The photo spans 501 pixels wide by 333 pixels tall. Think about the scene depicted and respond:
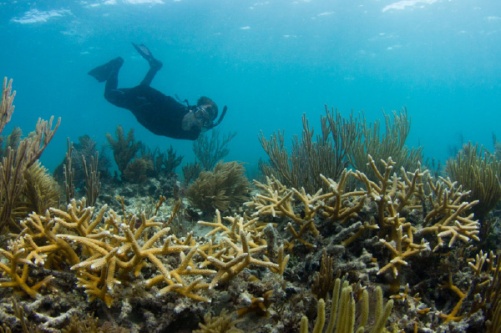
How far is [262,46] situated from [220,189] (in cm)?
4603

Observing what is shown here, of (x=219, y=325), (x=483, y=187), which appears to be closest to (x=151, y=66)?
(x=483, y=187)

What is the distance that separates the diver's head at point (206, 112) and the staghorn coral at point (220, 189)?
2.79m

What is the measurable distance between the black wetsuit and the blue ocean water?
249 centimetres

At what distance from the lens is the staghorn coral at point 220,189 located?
6695 millimetres

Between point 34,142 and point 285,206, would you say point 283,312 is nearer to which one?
point 285,206

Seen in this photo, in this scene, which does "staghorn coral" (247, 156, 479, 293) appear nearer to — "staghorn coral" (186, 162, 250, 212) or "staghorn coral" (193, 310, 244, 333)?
"staghorn coral" (193, 310, 244, 333)

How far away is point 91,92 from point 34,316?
10400 centimetres

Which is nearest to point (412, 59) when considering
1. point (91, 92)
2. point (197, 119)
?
point (197, 119)

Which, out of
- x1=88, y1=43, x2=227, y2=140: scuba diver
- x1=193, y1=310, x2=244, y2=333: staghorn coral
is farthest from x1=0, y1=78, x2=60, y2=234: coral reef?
x1=88, y1=43, x2=227, y2=140: scuba diver

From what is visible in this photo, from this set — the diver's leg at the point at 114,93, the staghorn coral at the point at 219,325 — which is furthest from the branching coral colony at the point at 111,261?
the diver's leg at the point at 114,93

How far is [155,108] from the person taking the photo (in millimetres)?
10141

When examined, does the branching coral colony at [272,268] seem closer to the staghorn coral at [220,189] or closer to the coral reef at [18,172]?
the coral reef at [18,172]

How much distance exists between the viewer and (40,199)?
4.92 metres

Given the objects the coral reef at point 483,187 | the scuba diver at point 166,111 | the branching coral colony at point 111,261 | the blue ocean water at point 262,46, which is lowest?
the branching coral colony at point 111,261
